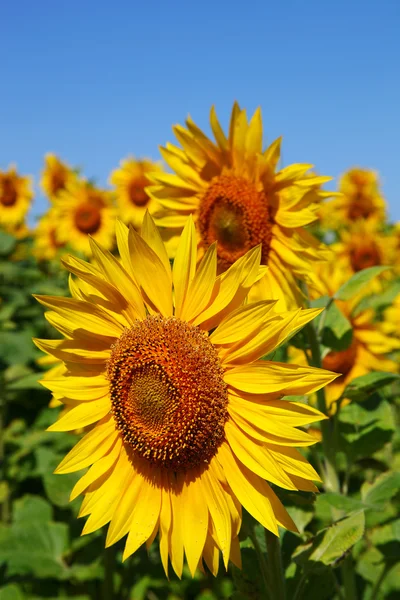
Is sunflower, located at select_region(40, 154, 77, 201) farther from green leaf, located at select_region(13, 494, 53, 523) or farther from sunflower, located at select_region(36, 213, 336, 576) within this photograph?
sunflower, located at select_region(36, 213, 336, 576)

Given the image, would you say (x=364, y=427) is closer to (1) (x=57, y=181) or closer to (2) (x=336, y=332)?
(2) (x=336, y=332)

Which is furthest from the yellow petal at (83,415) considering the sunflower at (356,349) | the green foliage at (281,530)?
the sunflower at (356,349)

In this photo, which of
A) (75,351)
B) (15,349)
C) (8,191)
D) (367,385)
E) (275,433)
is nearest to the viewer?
(275,433)

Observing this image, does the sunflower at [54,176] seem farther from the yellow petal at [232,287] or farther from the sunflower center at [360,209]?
the yellow petal at [232,287]

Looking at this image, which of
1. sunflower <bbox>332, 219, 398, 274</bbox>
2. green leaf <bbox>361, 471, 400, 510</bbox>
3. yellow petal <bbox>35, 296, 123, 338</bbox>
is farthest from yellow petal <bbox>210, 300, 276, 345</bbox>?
sunflower <bbox>332, 219, 398, 274</bbox>

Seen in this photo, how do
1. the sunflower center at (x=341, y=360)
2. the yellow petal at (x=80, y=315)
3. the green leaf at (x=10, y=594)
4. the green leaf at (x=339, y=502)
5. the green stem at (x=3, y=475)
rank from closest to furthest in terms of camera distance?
the yellow petal at (x=80, y=315) → the green leaf at (x=339, y=502) → the green leaf at (x=10, y=594) → the sunflower center at (x=341, y=360) → the green stem at (x=3, y=475)

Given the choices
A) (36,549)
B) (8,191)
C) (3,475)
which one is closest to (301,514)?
(36,549)
